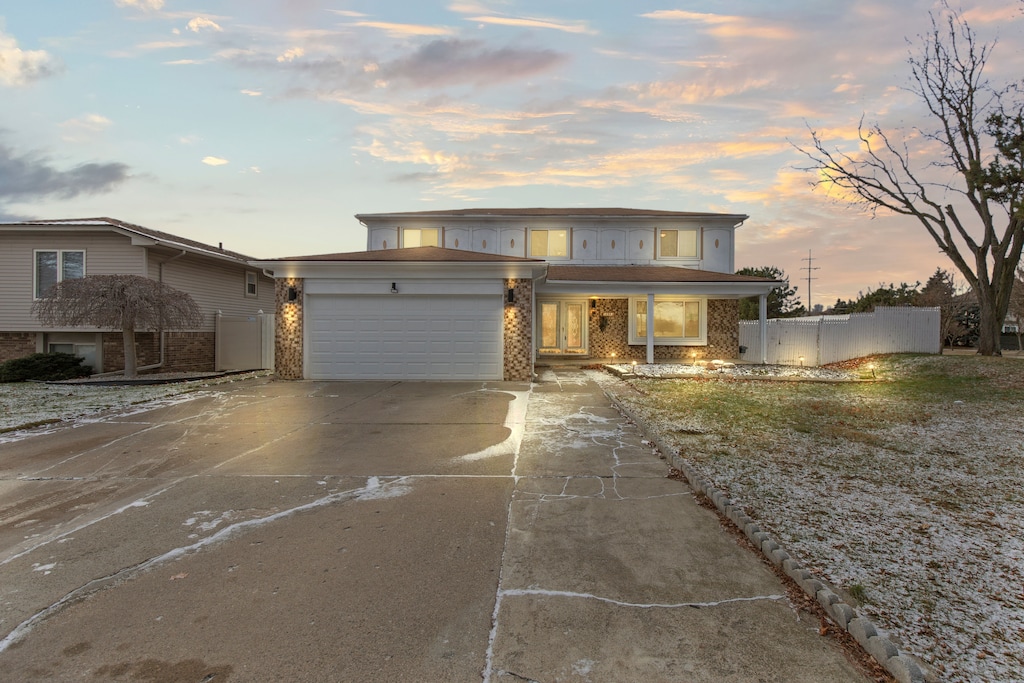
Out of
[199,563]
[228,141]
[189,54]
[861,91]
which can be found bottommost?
[199,563]

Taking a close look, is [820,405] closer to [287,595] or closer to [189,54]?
[287,595]

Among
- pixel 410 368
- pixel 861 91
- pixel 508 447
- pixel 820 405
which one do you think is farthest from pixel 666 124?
pixel 508 447

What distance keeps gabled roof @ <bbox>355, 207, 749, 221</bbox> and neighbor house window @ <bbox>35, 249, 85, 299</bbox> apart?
30.1 feet

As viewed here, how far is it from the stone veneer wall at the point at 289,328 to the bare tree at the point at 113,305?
3151mm

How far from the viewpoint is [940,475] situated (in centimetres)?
509

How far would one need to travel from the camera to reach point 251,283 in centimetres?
1973

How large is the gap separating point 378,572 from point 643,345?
16.8 m

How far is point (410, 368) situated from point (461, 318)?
6.30ft

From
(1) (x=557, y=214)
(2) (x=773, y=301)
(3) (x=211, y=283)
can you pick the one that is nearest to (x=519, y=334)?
(1) (x=557, y=214)

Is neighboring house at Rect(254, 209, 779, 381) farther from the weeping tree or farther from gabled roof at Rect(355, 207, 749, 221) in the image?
the weeping tree

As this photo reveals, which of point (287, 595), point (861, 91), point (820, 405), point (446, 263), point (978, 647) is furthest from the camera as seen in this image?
point (861, 91)

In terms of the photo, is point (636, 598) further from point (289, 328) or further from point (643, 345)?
point (643, 345)

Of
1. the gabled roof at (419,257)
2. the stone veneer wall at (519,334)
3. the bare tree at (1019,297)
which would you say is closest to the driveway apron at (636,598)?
the stone veneer wall at (519,334)

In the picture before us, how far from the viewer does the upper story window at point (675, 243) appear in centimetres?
2061
